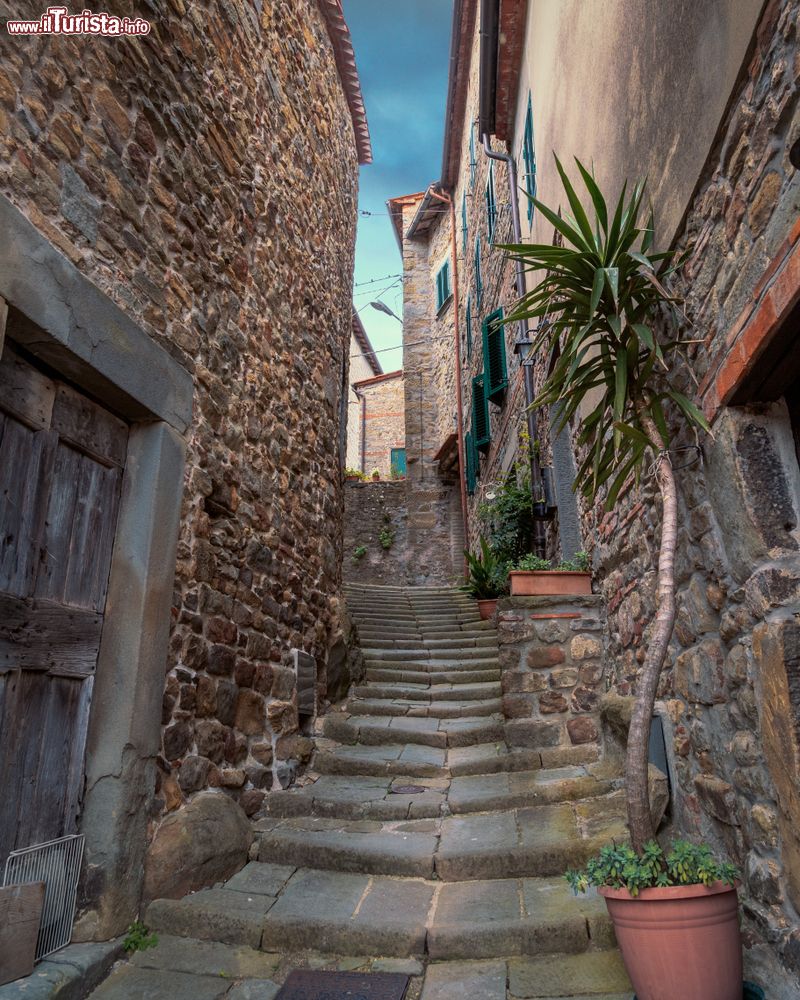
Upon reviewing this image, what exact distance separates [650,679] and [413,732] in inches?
100

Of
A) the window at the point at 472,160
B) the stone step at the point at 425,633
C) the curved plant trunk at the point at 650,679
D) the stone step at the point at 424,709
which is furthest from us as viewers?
the window at the point at 472,160

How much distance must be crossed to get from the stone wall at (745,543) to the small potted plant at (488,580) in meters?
4.48

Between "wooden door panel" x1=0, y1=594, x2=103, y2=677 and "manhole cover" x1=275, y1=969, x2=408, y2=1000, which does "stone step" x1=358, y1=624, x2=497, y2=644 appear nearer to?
"wooden door panel" x1=0, y1=594, x2=103, y2=677

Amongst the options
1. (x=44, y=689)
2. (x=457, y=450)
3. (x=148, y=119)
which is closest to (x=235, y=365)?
(x=148, y=119)

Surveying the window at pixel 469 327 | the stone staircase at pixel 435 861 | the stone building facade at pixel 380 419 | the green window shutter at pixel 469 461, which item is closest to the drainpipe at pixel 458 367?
the green window shutter at pixel 469 461

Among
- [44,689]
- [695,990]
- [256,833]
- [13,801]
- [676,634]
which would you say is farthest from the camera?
[256,833]

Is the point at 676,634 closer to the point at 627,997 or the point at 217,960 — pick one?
the point at 627,997

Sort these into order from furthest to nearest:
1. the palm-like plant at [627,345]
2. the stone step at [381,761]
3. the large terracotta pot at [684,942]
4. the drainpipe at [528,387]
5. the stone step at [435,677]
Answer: the drainpipe at [528,387] < the stone step at [435,677] < the stone step at [381,761] < the palm-like plant at [627,345] < the large terracotta pot at [684,942]

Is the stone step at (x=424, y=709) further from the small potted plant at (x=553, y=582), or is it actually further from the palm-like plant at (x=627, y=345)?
the palm-like plant at (x=627, y=345)

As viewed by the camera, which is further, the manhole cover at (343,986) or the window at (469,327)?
the window at (469,327)

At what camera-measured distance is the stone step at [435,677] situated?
566 centimetres

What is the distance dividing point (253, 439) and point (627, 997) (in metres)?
3.17

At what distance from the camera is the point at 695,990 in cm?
186

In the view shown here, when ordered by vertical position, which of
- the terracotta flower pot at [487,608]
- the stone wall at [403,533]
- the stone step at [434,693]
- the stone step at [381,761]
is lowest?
the stone step at [381,761]
